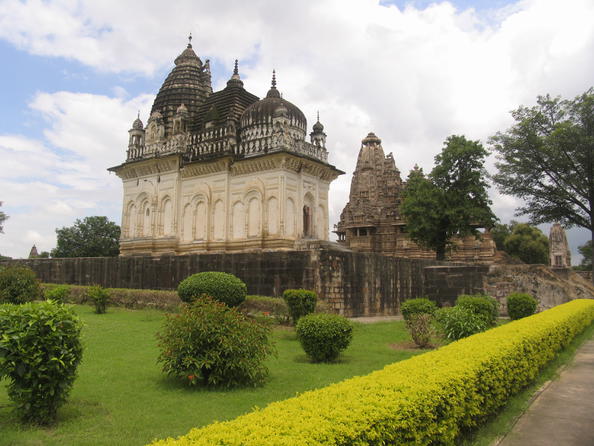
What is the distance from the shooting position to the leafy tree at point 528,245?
5281 centimetres

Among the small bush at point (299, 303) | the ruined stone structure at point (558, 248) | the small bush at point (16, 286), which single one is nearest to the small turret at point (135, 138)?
the small bush at point (16, 286)

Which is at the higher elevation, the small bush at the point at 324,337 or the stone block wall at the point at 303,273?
the stone block wall at the point at 303,273

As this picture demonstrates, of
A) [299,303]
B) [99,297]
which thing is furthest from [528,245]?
[99,297]

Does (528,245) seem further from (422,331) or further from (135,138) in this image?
(422,331)

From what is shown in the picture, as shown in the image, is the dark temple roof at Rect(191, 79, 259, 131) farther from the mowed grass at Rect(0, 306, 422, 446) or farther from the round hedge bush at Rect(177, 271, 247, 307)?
the mowed grass at Rect(0, 306, 422, 446)

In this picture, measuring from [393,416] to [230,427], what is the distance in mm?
1289

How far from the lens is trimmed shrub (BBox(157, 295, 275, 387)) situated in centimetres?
680

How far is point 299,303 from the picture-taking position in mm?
12164

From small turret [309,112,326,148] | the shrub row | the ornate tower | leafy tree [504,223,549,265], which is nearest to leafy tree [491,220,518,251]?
leafy tree [504,223,549,265]

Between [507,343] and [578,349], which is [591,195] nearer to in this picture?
[578,349]

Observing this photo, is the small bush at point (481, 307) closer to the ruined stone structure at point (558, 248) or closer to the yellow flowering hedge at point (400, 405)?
the yellow flowering hedge at point (400, 405)

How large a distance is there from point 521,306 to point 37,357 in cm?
1468

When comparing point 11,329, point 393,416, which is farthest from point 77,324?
point 393,416

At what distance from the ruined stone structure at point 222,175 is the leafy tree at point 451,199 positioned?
7271mm
